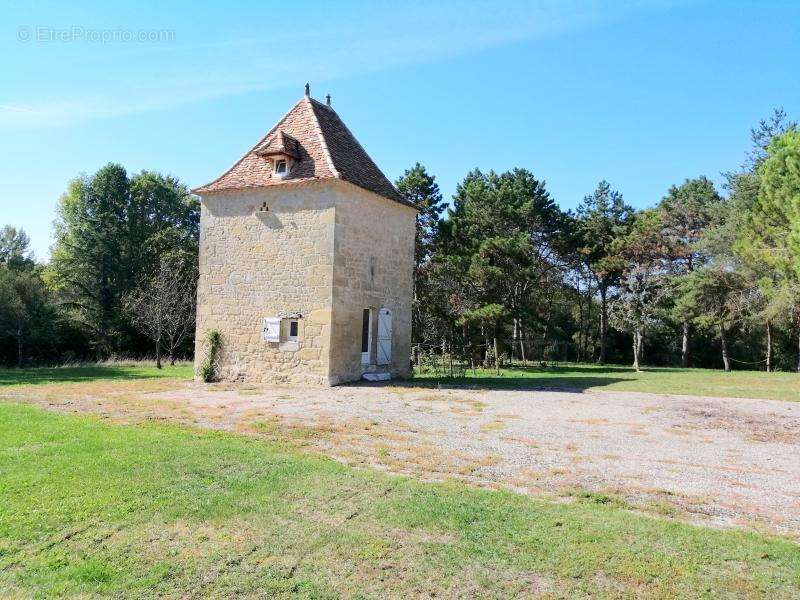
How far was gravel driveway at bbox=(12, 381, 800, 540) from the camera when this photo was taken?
19.3 ft

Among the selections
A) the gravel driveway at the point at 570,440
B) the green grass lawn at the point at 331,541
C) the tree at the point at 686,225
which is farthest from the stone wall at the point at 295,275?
the tree at the point at 686,225

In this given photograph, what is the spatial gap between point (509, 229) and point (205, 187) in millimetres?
18417

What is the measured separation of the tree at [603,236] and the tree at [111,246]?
83.2ft

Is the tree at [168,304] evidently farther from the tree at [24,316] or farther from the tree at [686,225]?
the tree at [686,225]

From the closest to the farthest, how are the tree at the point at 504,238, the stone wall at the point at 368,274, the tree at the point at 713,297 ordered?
the stone wall at the point at 368,274, the tree at the point at 504,238, the tree at the point at 713,297

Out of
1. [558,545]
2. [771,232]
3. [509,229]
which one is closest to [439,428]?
[558,545]

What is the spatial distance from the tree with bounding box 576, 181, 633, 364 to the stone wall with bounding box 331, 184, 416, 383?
21.4m

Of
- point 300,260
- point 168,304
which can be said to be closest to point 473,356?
point 300,260

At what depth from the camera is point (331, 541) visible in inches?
178

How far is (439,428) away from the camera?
9344 millimetres

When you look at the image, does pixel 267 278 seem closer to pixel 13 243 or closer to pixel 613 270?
pixel 613 270

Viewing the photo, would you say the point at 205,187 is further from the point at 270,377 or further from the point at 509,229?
the point at 509,229

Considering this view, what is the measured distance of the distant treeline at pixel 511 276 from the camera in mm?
27578

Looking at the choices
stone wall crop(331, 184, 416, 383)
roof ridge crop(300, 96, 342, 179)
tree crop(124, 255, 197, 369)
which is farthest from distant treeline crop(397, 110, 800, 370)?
tree crop(124, 255, 197, 369)
